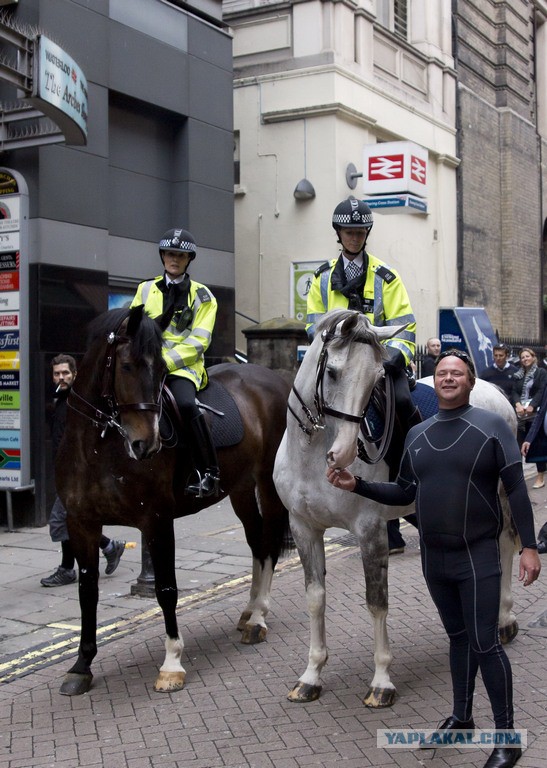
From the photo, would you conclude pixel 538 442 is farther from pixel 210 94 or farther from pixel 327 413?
pixel 210 94

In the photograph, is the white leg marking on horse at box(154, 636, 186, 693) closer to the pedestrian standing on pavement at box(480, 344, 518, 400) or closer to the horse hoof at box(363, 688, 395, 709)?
the horse hoof at box(363, 688, 395, 709)

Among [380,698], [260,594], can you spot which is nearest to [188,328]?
[260,594]

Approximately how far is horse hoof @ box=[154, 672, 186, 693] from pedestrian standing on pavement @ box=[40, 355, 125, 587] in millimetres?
2187

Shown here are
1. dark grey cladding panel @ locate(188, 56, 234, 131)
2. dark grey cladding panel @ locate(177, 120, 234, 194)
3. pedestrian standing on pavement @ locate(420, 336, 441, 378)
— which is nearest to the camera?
dark grey cladding panel @ locate(177, 120, 234, 194)

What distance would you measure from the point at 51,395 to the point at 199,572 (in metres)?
3.38

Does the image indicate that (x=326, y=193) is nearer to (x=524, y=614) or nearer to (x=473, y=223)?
(x=473, y=223)

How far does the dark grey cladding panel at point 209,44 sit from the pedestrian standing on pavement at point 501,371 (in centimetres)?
617

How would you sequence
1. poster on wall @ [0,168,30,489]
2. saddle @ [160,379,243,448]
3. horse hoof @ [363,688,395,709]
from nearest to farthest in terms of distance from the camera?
1. horse hoof @ [363,688,395,709]
2. saddle @ [160,379,243,448]
3. poster on wall @ [0,168,30,489]

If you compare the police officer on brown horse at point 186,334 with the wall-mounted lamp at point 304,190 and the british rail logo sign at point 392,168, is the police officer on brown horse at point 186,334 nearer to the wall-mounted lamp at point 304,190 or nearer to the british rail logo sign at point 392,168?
the british rail logo sign at point 392,168

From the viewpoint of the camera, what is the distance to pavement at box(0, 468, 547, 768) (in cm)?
461

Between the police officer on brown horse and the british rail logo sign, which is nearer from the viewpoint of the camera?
the police officer on brown horse

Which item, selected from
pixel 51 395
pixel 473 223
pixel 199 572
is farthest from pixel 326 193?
pixel 199 572

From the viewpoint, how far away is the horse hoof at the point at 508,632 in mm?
6090

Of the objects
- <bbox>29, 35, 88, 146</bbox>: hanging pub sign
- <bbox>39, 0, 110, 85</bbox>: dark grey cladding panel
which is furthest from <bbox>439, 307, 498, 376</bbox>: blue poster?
<bbox>29, 35, 88, 146</bbox>: hanging pub sign
